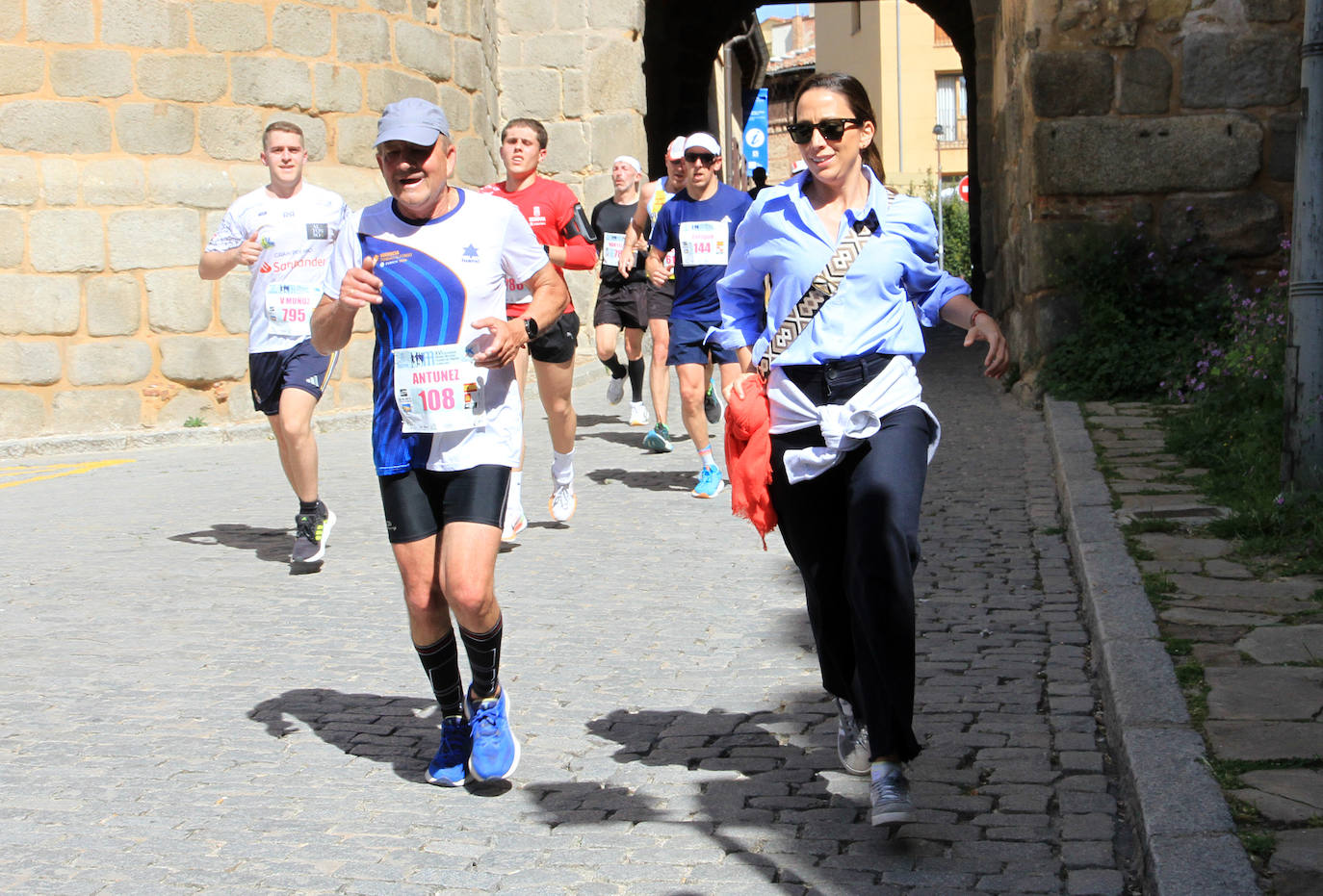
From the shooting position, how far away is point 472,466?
14.6 feet

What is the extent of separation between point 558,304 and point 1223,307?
7700 millimetres

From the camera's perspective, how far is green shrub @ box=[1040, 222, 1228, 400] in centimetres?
1130

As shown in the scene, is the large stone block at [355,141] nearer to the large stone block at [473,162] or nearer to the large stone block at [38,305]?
the large stone block at [473,162]

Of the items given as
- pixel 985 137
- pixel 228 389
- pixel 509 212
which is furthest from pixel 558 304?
pixel 985 137

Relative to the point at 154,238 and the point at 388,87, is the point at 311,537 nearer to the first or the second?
the point at 154,238

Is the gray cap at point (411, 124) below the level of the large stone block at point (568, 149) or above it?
below

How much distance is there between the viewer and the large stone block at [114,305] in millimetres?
13016

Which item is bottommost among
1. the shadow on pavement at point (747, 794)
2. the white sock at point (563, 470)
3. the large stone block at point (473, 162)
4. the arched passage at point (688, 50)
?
the shadow on pavement at point (747, 794)

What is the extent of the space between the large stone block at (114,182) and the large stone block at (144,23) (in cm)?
94

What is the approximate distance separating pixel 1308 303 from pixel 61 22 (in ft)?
31.9

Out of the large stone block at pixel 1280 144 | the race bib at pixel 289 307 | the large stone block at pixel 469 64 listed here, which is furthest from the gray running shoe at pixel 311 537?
the large stone block at pixel 469 64

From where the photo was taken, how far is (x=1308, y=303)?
22.3 ft

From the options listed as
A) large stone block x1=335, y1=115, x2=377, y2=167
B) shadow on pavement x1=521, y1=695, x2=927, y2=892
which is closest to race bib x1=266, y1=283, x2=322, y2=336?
shadow on pavement x1=521, y1=695, x2=927, y2=892

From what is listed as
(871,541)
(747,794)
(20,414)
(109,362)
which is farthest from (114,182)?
(871,541)
